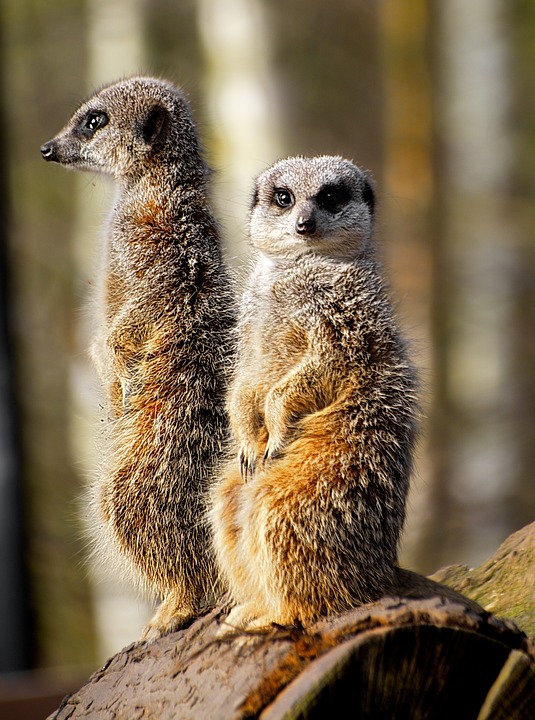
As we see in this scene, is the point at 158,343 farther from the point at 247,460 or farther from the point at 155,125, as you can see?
the point at 155,125

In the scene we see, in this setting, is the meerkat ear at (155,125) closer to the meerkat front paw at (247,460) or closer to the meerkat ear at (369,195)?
the meerkat ear at (369,195)

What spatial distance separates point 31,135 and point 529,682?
23.7ft

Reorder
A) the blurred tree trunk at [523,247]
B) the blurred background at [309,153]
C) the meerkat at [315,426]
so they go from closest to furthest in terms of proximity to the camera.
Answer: the meerkat at [315,426] → the blurred background at [309,153] → the blurred tree trunk at [523,247]

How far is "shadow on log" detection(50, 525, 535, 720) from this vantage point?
80.2 inches

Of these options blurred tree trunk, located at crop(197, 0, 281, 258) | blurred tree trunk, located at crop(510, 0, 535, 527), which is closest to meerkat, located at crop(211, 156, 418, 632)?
blurred tree trunk, located at crop(197, 0, 281, 258)

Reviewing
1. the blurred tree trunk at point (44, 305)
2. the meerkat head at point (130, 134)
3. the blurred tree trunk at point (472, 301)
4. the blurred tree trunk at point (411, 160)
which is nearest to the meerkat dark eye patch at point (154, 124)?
the meerkat head at point (130, 134)

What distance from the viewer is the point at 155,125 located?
3.03 meters

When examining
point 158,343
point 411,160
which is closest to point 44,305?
point 411,160

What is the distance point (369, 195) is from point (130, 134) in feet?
2.37

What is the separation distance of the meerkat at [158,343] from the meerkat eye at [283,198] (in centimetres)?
30

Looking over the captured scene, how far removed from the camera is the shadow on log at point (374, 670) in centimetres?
204

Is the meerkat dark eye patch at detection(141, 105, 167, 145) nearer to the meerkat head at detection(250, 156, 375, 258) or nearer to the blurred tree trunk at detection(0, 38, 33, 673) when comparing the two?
the meerkat head at detection(250, 156, 375, 258)

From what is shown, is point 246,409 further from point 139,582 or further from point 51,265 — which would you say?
point 51,265

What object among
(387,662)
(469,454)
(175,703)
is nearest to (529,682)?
(387,662)
